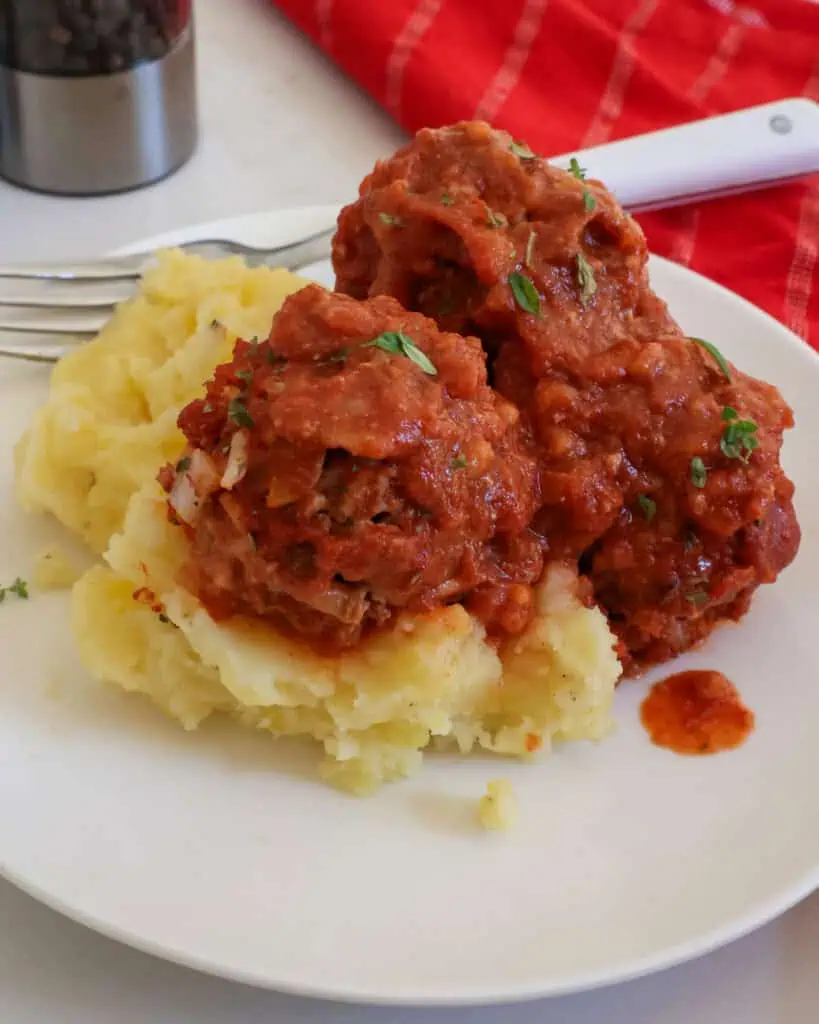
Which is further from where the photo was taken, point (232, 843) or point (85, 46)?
point (85, 46)

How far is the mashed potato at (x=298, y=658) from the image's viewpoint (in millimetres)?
2885

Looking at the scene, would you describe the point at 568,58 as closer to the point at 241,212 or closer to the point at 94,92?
the point at 241,212

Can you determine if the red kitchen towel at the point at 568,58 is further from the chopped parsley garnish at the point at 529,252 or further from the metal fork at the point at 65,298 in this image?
the chopped parsley garnish at the point at 529,252

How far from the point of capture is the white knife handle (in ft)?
16.1

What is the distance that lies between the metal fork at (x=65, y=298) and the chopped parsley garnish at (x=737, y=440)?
6.15ft

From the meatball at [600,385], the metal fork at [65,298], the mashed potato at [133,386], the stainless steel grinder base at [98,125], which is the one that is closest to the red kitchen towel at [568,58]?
the stainless steel grinder base at [98,125]

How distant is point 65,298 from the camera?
4.18 m

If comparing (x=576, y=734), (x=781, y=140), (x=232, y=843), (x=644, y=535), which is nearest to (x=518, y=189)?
(x=644, y=535)

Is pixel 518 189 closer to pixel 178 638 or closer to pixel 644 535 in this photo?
pixel 644 535

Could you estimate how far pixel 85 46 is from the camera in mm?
4902

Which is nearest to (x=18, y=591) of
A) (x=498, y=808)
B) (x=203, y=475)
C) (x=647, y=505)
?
(x=203, y=475)

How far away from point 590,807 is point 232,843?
0.85 metres

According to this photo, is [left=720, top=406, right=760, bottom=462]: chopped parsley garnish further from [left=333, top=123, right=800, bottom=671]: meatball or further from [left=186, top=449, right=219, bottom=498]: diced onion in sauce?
[left=186, top=449, right=219, bottom=498]: diced onion in sauce

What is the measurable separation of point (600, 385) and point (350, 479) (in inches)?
30.3
